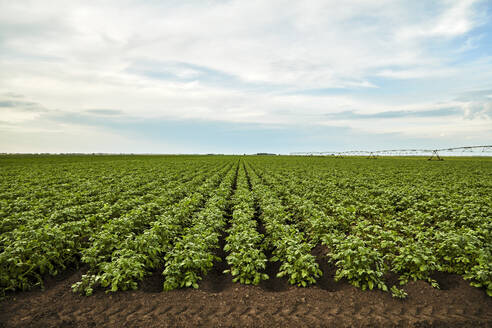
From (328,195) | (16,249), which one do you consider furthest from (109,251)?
Answer: (328,195)

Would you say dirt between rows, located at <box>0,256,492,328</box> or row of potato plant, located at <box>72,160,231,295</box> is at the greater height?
row of potato plant, located at <box>72,160,231,295</box>

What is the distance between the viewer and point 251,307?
224 inches

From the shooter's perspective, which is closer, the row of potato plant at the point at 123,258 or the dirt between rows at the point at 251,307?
the dirt between rows at the point at 251,307

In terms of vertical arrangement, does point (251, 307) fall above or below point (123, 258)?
below

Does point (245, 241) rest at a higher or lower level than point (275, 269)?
higher

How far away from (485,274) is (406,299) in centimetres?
187

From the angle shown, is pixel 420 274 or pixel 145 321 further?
pixel 420 274

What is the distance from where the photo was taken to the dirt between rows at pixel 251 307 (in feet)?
17.0

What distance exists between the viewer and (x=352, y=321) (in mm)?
5203

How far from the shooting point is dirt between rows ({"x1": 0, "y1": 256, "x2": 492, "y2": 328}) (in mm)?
5184

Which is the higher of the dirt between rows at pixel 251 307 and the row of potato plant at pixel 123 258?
the row of potato plant at pixel 123 258

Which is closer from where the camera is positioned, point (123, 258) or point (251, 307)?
point (251, 307)

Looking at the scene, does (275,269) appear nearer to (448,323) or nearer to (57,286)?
(448,323)

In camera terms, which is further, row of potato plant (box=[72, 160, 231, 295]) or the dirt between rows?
row of potato plant (box=[72, 160, 231, 295])
